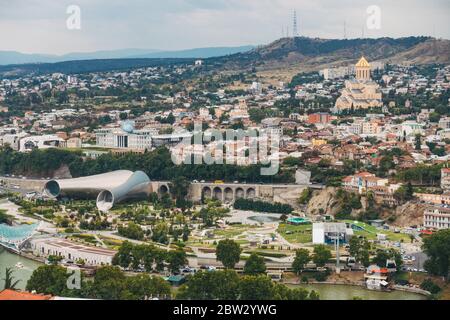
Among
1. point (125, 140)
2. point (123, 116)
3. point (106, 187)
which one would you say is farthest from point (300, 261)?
point (123, 116)

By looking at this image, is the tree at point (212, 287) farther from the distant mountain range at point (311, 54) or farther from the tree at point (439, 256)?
the distant mountain range at point (311, 54)

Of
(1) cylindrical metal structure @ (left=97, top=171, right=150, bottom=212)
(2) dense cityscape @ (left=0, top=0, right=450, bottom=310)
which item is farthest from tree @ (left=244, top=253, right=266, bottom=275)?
(1) cylindrical metal structure @ (left=97, top=171, right=150, bottom=212)

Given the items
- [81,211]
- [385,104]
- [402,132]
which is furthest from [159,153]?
[385,104]

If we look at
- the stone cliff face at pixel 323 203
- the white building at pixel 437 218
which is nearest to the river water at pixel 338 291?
the white building at pixel 437 218

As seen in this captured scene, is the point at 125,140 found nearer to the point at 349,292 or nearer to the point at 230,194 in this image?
the point at 230,194

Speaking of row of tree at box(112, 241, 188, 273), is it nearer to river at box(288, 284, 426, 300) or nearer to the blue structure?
river at box(288, 284, 426, 300)

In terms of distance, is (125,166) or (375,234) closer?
(375,234)

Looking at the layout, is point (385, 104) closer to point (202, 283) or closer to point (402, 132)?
point (402, 132)
